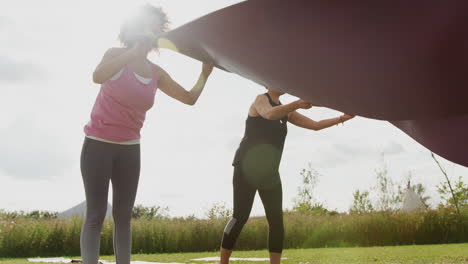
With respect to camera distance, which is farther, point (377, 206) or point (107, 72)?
point (377, 206)

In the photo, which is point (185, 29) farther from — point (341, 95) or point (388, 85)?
point (388, 85)

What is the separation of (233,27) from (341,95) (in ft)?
1.26

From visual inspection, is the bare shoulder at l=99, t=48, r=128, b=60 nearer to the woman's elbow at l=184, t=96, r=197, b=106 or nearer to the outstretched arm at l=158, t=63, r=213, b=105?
the outstretched arm at l=158, t=63, r=213, b=105

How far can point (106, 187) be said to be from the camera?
2.87m

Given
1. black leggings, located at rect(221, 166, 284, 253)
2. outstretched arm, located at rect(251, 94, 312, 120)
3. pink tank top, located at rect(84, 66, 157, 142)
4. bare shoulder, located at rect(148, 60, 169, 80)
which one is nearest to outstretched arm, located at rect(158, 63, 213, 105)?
bare shoulder, located at rect(148, 60, 169, 80)

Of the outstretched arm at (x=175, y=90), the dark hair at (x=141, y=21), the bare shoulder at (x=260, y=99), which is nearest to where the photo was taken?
the dark hair at (x=141, y=21)

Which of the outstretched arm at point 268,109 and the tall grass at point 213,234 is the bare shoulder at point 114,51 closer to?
the outstretched arm at point 268,109

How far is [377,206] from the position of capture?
1723 cm

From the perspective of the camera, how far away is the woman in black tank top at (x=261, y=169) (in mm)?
4035

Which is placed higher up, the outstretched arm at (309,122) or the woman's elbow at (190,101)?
the outstretched arm at (309,122)

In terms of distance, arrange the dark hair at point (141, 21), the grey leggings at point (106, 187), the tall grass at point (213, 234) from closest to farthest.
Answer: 1. the dark hair at point (141, 21)
2. the grey leggings at point (106, 187)
3. the tall grass at point (213, 234)

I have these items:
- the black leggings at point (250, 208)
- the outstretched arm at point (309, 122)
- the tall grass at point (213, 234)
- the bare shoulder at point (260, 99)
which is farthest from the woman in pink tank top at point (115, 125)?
the tall grass at point (213, 234)

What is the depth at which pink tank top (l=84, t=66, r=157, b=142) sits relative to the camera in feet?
9.18

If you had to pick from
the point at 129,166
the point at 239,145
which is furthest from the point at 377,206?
the point at 129,166
